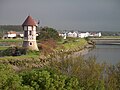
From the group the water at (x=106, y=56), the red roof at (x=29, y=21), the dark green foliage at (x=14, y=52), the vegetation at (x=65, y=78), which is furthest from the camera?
the dark green foliage at (x=14, y=52)

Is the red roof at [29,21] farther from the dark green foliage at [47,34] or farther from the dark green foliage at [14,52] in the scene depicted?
the dark green foliage at [47,34]

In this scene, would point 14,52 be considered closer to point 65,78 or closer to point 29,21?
point 29,21

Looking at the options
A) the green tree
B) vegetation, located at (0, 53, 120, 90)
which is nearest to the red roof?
vegetation, located at (0, 53, 120, 90)

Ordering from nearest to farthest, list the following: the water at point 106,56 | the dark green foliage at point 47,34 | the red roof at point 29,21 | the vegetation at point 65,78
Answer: the vegetation at point 65,78, the water at point 106,56, the red roof at point 29,21, the dark green foliage at point 47,34

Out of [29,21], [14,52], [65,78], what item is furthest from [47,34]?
[65,78]

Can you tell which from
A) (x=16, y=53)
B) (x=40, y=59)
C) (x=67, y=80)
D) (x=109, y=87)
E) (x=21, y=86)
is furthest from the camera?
(x=16, y=53)

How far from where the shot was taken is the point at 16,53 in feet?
127

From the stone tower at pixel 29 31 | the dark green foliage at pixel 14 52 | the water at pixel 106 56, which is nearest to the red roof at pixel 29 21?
the stone tower at pixel 29 31

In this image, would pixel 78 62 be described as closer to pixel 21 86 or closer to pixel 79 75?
pixel 79 75

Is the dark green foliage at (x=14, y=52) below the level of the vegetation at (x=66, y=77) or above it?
below

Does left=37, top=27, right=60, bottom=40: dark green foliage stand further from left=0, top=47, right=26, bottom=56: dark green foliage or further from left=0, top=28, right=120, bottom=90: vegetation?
left=0, top=28, right=120, bottom=90: vegetation

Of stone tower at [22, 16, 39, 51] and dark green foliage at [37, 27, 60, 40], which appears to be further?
dark green foliage at [37, 27, 60, 40]

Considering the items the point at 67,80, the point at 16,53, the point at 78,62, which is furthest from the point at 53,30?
the point at 67,80

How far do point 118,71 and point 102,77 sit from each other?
996mm
